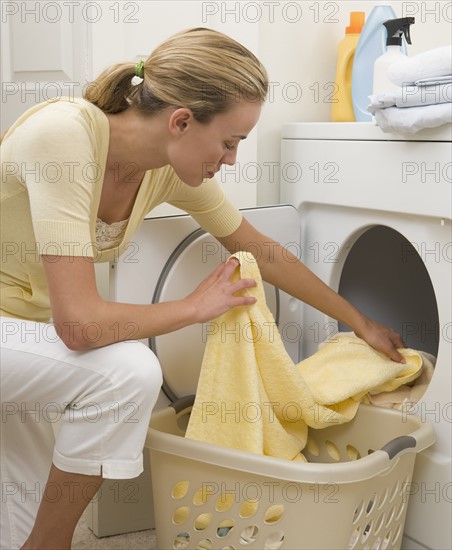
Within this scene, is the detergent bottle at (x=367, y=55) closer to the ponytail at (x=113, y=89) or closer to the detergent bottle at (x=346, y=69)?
the detergent bottle at (x=346, y=69)

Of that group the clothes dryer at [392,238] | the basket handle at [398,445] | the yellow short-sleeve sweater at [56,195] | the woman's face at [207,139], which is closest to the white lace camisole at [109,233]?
the yellow short-sleeve sweater at [56,195]

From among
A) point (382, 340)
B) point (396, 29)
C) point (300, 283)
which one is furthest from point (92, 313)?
point (396, 29)

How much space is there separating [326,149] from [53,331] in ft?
2.34

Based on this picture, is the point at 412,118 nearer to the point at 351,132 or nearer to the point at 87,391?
the point at 351,132

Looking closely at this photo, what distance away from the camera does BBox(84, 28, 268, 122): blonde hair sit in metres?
1.29

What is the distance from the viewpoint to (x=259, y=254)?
161 cm

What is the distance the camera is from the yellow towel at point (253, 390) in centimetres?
144

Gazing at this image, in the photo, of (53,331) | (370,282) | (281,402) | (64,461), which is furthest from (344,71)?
(64,461)

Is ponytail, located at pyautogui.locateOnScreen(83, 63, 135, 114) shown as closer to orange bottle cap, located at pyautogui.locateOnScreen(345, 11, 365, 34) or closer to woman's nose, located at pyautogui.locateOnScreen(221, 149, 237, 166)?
woman's nose, located at pyautogui.locateOnScreen(221, 149, 237, 166)

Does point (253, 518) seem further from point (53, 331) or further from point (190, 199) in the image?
point (190, 199)

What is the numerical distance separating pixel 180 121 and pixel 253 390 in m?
0.48

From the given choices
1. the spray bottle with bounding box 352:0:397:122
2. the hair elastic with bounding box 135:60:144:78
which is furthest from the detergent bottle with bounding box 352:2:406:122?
the hair elastic with bounding box 135:60:144:78

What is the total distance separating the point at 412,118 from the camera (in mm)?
1404

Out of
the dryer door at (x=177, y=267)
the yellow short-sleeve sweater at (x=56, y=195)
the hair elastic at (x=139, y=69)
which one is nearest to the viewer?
the yellow short-sleeve sweater at (x=56, y=195)
